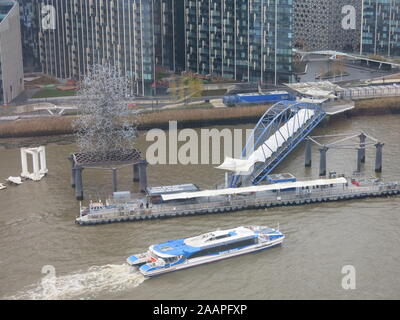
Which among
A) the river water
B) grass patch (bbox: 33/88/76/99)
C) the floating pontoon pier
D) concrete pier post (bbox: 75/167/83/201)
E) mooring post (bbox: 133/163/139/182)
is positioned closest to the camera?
the river water

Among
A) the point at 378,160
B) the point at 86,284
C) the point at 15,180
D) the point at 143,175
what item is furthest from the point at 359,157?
the point at 86,284

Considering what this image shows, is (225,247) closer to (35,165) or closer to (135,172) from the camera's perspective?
(135,172)

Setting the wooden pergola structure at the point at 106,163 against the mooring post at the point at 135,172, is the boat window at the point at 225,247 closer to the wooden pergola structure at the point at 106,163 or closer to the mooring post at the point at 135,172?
the wooden pergola structure at the point at 106,163

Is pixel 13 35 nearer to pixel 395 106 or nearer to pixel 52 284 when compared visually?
pixel 395 106

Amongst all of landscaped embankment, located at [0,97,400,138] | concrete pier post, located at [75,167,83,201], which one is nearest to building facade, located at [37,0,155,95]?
landscaped embankment, located at [0,97,400,138]

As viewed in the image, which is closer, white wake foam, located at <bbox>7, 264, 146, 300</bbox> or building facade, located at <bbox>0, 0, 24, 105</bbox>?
white wake foam, located at <bbox>7, 264, 146, 300</bbox>

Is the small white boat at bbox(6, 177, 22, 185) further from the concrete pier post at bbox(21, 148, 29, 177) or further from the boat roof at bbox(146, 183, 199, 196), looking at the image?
the boat roof at bbox(146, 183, 199, 196)
